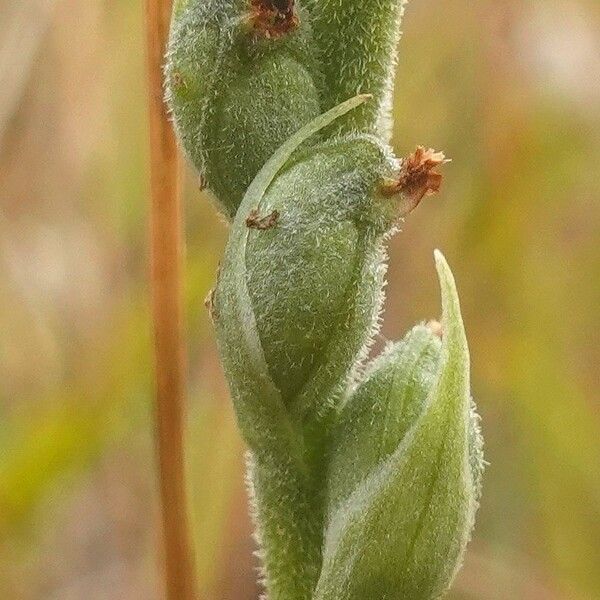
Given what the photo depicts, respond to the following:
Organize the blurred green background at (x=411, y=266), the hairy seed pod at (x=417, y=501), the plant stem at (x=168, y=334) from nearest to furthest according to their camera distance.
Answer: the hairy seed pod at (x=417, y=501)
the plant stem at (x=168, y=334)
the blurred green background at (x=411, y=266)

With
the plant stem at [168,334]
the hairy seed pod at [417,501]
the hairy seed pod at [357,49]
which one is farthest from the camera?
the plant stem at [168,334]

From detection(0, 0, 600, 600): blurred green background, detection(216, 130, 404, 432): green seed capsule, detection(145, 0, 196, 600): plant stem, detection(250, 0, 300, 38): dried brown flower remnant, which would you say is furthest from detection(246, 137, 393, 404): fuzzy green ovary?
detection(0, 0, 600, 600): blurred green background

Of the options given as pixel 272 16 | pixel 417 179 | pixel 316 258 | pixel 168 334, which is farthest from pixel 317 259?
pixel 168 334

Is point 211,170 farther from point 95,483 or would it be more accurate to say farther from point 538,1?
point 538,1

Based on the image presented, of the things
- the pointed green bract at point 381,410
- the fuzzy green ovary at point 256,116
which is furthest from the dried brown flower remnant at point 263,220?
the pointed green bract at point 381,410

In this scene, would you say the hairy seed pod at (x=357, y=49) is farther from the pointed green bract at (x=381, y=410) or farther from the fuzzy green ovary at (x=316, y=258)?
the pointed green bract at (x=381, y=410)

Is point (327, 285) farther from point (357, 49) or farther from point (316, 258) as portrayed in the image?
point (357, 49)

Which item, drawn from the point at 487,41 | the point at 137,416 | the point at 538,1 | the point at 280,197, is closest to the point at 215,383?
the point at 137,416
